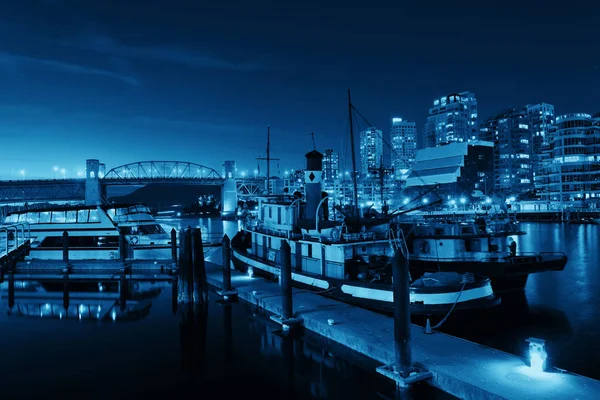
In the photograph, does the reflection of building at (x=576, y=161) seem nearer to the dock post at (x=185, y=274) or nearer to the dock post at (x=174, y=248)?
the dock post at (x=174, y=248)

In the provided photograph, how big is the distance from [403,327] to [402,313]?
35cm

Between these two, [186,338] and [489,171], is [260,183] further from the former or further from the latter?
[186,338]

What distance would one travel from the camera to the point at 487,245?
2650 cm

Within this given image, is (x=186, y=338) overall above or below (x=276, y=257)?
below

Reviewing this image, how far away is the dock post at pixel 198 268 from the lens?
20625 mm

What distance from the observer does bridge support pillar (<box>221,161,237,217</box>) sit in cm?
16262

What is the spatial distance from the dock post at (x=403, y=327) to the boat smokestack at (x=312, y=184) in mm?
10284

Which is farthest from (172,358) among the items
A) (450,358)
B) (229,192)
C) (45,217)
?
(229,192)

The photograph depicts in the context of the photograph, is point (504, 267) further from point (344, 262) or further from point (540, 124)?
point (540, 124)

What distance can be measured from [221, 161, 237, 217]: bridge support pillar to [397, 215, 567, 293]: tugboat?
134 metres

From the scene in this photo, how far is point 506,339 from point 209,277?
16.1 meters

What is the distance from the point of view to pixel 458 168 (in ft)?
461

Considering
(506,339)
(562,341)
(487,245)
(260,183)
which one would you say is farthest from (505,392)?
(260,183)

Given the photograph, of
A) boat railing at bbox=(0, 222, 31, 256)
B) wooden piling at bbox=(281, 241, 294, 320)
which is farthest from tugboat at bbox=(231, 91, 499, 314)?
boat railing at bbox=(0, 222, 31, 256)
